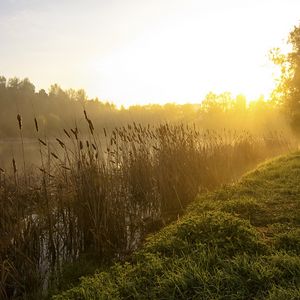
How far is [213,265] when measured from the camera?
4.25 metres

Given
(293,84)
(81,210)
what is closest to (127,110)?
(293,84)

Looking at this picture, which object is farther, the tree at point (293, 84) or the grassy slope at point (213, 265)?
the tree at point (293, 84)

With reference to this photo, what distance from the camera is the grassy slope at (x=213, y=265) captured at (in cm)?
381

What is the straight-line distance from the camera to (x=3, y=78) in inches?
2313

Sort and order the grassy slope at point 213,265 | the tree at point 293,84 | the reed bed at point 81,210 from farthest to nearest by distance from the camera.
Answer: the tree at point 293,84 < the reed bed at point 81,210 < the grassy slope at point 213,265

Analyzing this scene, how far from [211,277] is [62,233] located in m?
2.66

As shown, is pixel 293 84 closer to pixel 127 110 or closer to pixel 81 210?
pixel 127 110

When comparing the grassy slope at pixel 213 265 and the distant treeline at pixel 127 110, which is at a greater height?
the distant treeline at pixel 127 110

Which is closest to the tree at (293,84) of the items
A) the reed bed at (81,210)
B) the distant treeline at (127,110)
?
the distant treeline at (127,110)

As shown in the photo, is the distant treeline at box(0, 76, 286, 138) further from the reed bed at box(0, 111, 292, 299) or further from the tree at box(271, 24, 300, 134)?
the reed bed at box(0, 111, 292, 299)

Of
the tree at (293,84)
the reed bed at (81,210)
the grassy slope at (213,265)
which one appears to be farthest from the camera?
the tree at (293,84)

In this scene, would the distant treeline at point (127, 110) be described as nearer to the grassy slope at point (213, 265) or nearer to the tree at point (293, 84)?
the tree at point (293, 84)

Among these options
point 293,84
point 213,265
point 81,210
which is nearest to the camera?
point 213,265

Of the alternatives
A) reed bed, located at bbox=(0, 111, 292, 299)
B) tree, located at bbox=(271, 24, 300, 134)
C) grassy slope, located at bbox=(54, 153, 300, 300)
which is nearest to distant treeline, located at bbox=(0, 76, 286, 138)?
tree, located at bbox=(271, 24, 300, 134)
